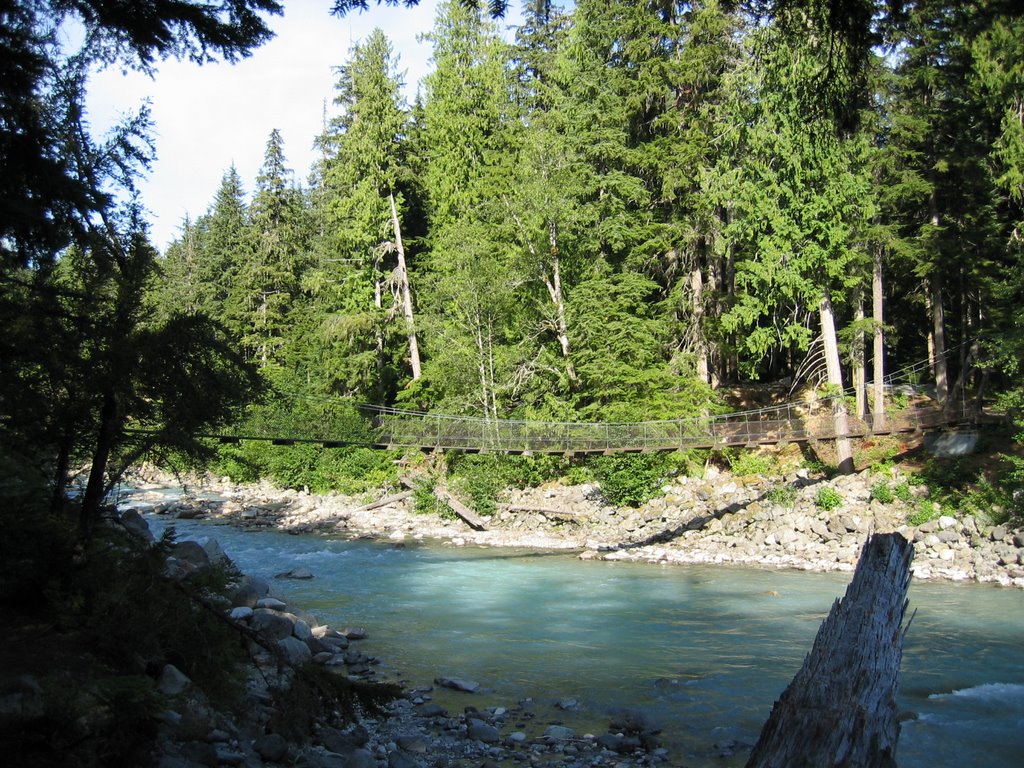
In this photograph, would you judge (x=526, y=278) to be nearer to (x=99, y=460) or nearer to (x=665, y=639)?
(x=665, y=639)

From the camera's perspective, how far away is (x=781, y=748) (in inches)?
86.1

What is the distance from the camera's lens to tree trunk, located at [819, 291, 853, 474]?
12.6 m

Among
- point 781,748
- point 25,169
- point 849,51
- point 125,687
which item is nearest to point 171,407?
point 25,169

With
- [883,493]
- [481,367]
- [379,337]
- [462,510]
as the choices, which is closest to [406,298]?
[379,337]

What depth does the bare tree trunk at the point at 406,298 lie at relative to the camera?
20.2 meters

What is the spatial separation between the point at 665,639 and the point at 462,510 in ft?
27.4

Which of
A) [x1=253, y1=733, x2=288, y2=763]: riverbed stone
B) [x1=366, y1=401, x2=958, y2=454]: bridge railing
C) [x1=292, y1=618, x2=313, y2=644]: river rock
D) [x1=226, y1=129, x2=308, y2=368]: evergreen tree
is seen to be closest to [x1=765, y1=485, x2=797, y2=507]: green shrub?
[x1=366, y1=401, x2=958, y2=454]: bridge railing

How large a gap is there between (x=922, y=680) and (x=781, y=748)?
489 cm

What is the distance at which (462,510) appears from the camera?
15438mm

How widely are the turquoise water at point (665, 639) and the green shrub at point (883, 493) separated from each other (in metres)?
2.78

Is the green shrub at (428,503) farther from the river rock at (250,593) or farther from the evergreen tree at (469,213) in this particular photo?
the river rock at (250,593)

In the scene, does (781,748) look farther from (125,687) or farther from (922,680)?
(922,680)

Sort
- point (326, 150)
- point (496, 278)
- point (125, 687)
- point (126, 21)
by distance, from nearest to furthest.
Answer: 1. point (125, 687)
2. point (126, 21)
3. point (496, 278)
4. point (326, 150)

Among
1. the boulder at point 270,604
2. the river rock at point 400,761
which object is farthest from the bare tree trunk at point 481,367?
the river rock at point 400,761
